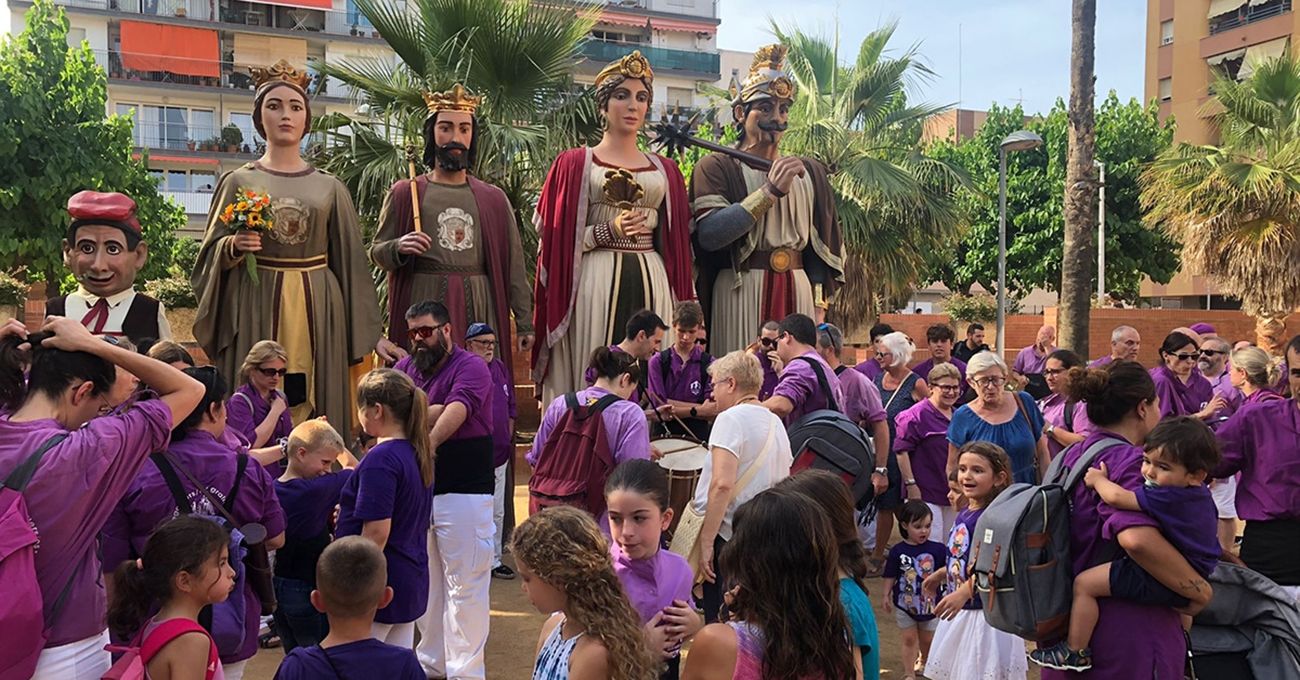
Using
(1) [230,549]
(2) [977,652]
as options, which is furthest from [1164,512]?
(1) [230,549]

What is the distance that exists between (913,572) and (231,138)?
122 feet

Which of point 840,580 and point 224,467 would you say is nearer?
point 840,580

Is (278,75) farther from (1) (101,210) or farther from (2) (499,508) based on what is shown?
(2) (499,508)

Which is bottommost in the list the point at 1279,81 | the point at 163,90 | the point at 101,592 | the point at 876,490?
the point at 876,490

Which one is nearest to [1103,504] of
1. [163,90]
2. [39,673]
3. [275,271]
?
[39,673]

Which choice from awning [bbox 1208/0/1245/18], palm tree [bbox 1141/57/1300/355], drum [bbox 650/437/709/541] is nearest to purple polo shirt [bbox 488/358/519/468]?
→ drum [bbox 650/437/709/541]

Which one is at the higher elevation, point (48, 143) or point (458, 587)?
point (48, 143)

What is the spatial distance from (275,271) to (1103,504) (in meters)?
4.85

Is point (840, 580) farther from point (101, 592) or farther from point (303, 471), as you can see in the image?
point (303, 471)

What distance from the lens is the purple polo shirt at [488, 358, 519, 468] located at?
273 inches

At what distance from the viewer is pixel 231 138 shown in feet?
127

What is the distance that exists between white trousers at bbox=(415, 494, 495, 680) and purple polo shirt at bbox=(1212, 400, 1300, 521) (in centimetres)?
330

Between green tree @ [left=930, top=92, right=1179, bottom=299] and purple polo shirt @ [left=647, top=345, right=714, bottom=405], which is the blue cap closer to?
purple polo shirt @ [left=647, top=345, right=714, bottom=405]

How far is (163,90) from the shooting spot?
3959cm
